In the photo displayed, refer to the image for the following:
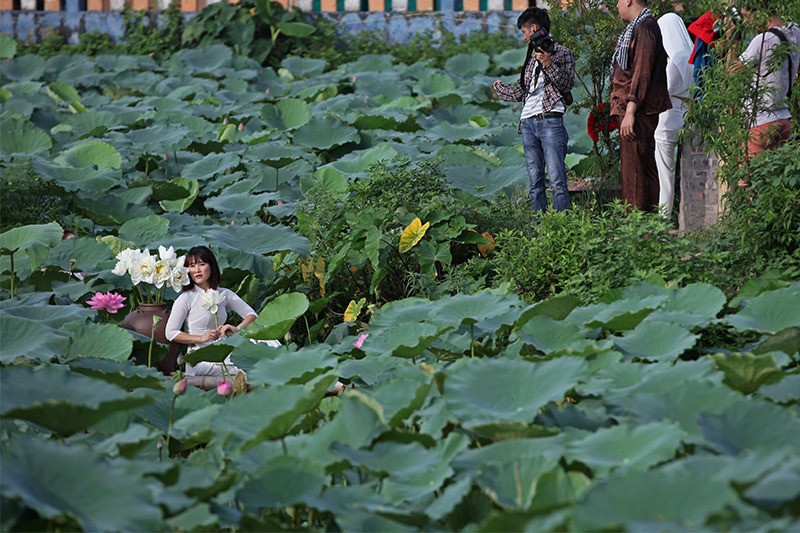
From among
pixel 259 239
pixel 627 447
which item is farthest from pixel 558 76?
pixel 627 447

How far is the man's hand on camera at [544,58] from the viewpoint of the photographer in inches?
225

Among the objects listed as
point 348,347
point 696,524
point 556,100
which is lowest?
point 348,347

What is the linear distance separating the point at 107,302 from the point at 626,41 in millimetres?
2786

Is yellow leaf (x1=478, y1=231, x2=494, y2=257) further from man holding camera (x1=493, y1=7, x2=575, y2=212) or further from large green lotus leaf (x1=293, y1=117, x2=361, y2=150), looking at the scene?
large green lotus leaf (x1=293, y1=117, x2=361, y2=150)

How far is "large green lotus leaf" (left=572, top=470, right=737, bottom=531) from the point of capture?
2.15m

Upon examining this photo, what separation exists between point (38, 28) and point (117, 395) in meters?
10.4

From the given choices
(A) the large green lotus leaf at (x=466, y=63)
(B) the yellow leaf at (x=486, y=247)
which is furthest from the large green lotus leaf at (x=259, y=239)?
(A) the large green lotus leaf at (x=466, y=63)

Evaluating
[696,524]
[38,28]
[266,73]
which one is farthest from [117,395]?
[38,28]

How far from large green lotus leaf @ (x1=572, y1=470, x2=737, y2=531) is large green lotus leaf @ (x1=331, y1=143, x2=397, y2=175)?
4920 millimetres

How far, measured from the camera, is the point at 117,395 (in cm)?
272

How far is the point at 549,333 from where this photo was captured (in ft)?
12.7

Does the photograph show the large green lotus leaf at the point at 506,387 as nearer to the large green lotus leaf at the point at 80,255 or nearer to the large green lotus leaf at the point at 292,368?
the large green lotus leaf at the point at 292,368

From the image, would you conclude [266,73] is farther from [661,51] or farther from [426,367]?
[426,367]

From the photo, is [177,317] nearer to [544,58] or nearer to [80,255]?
[80,255]
